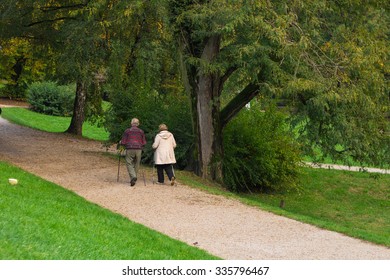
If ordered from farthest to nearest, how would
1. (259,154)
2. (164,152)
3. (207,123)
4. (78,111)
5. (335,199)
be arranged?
(78,111), (335,199), (259,154), (207,123), (164,152)

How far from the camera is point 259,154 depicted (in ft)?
81.2

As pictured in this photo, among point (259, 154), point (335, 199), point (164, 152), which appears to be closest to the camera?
point (164, 152)

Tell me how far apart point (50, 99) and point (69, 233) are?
42.1 m

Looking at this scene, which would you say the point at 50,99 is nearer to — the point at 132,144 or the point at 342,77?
the point at 132,144

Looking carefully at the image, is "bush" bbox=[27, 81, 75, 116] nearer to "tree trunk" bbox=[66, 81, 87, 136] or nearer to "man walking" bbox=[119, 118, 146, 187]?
"tree trunk" bbox=[66, 81, 87, 136]

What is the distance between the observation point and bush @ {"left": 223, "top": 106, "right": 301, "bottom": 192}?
80.0 feet

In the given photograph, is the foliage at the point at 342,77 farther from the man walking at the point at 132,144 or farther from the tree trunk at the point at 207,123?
the man walking at the point at 132,144

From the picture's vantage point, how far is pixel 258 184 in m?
25.8

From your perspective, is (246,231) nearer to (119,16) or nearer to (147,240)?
(147,240)

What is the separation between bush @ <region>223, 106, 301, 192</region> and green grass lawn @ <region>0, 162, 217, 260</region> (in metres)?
9.10

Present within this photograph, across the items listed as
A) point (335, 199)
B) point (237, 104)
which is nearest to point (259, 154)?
point (237, 104)

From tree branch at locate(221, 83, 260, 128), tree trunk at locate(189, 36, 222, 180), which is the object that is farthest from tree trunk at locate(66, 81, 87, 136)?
tree trunk at locate(189, 36, 222, 180)

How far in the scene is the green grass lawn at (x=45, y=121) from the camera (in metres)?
43.1

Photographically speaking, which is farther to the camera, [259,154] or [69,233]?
[259,154]
